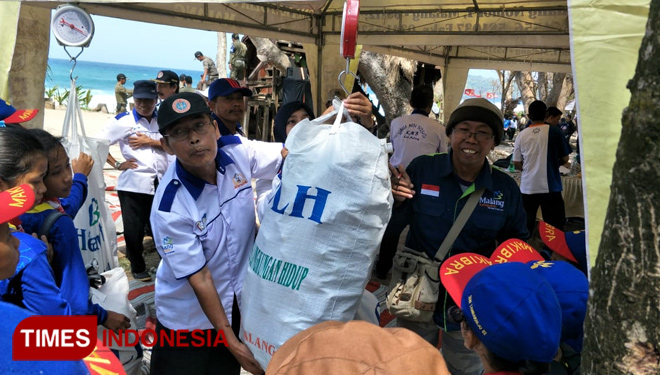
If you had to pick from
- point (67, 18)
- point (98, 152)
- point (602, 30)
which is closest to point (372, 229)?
point (602, 30)

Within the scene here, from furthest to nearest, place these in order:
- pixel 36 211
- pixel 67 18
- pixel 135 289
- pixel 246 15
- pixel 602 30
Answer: pixel 246 15 → pixel 135 289 → pixel 67 18 → pixel 36 211 → pixel 602 30

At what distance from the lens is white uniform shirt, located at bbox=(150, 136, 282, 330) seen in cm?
166

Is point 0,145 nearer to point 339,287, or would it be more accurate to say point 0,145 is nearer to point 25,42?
point 339,287

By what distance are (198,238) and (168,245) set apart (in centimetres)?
11

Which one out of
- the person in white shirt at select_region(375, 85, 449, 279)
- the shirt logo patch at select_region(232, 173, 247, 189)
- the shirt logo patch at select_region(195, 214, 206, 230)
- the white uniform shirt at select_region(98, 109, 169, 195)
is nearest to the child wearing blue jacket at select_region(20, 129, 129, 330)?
the shirt logo patch at select_region(195, 214, 206, 230)

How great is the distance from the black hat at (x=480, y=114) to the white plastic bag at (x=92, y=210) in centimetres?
219

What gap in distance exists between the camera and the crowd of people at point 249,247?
3.86 feet

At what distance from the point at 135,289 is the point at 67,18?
2.31 m

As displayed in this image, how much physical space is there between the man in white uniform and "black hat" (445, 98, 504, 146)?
3.19 ft

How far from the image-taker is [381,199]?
4.59ft

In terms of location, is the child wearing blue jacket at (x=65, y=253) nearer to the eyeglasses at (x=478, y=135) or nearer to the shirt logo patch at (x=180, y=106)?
the shirt logo patch at (x=180, y=106)

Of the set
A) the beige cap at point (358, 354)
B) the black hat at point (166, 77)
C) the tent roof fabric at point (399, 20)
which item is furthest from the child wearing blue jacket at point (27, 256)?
the tent roof fabric at point (399, 20)

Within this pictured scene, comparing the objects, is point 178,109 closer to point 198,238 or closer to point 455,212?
point 198,238

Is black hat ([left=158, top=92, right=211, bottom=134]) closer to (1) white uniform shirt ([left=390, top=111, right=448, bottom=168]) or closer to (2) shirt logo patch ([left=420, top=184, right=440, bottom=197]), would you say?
(2) shirt logo patch ([left=420, top=184, right=440, bottom=197])
